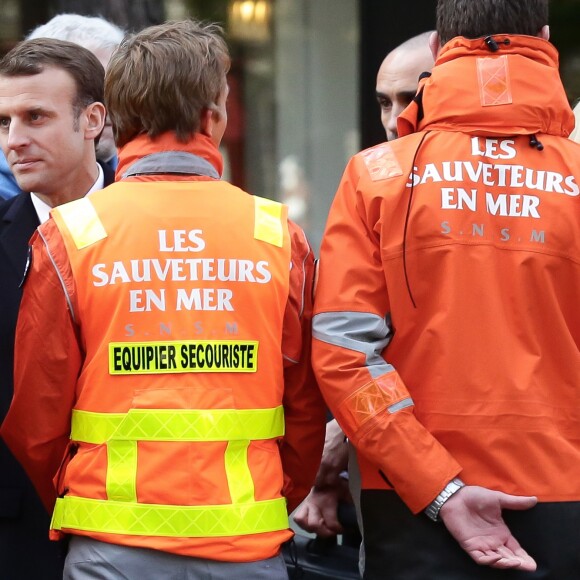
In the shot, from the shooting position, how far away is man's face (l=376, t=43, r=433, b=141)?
13.4ft

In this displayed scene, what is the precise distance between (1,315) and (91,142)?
0.63 m

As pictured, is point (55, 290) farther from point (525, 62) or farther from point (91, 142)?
point (525, 62)

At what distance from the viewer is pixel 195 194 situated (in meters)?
2.91

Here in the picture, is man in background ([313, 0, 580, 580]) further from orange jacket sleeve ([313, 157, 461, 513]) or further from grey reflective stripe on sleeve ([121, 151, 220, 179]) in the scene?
grey reflective stripe on sleeve ([121, 151, 220, 179])

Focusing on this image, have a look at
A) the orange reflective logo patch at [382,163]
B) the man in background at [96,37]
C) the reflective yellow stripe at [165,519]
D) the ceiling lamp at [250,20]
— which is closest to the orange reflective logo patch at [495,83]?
the orange reflective logo patch at [382,163]

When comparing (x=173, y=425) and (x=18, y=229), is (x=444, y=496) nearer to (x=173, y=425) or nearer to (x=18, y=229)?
(x=173, y=425)

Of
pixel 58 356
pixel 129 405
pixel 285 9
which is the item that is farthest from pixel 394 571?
pixel 285 9

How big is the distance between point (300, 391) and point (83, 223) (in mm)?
676

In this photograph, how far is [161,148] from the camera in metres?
2.94

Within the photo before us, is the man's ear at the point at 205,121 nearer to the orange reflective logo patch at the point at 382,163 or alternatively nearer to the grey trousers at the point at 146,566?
the orange reflective logo patch at the point at 382,163

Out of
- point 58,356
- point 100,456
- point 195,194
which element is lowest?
point 100,456

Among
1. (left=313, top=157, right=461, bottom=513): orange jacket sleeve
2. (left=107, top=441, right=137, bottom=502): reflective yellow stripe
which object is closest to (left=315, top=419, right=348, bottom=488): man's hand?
(left=313, top=157, right=461, bottom=513): orange jacket sleeve

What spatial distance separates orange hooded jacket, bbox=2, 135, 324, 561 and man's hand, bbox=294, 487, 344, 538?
0.62 metres

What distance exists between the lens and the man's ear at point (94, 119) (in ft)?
12.0
